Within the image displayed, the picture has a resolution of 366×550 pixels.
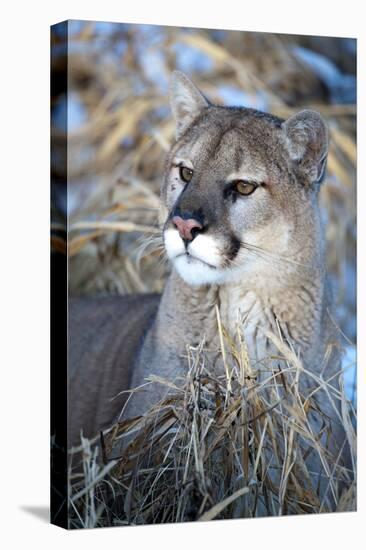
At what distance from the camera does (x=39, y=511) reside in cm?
700

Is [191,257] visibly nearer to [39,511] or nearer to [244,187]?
[244,187]

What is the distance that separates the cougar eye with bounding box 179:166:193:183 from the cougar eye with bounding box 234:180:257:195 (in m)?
0.30

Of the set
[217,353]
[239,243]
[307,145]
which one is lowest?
[217,353]

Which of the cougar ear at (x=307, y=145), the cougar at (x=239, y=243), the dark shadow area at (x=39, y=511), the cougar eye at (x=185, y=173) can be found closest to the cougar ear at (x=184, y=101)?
the cougar at (x=239, y=243)

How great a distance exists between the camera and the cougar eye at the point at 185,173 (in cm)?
668

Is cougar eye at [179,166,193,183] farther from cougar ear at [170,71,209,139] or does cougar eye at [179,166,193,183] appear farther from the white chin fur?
the white chin fur

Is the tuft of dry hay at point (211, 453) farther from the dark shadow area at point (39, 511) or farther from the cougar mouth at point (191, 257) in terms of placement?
the cougar mouth at point (191, 257)

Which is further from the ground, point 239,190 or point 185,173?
point 185,173

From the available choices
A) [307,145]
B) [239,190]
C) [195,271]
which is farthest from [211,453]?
[307,145]

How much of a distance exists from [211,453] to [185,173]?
5.10 ft

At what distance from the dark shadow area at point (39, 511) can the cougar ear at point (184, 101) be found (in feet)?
7.54

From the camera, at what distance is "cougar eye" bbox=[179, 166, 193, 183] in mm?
6680

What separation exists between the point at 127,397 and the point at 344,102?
2.62 metres

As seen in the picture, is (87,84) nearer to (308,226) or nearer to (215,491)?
(308,226)
